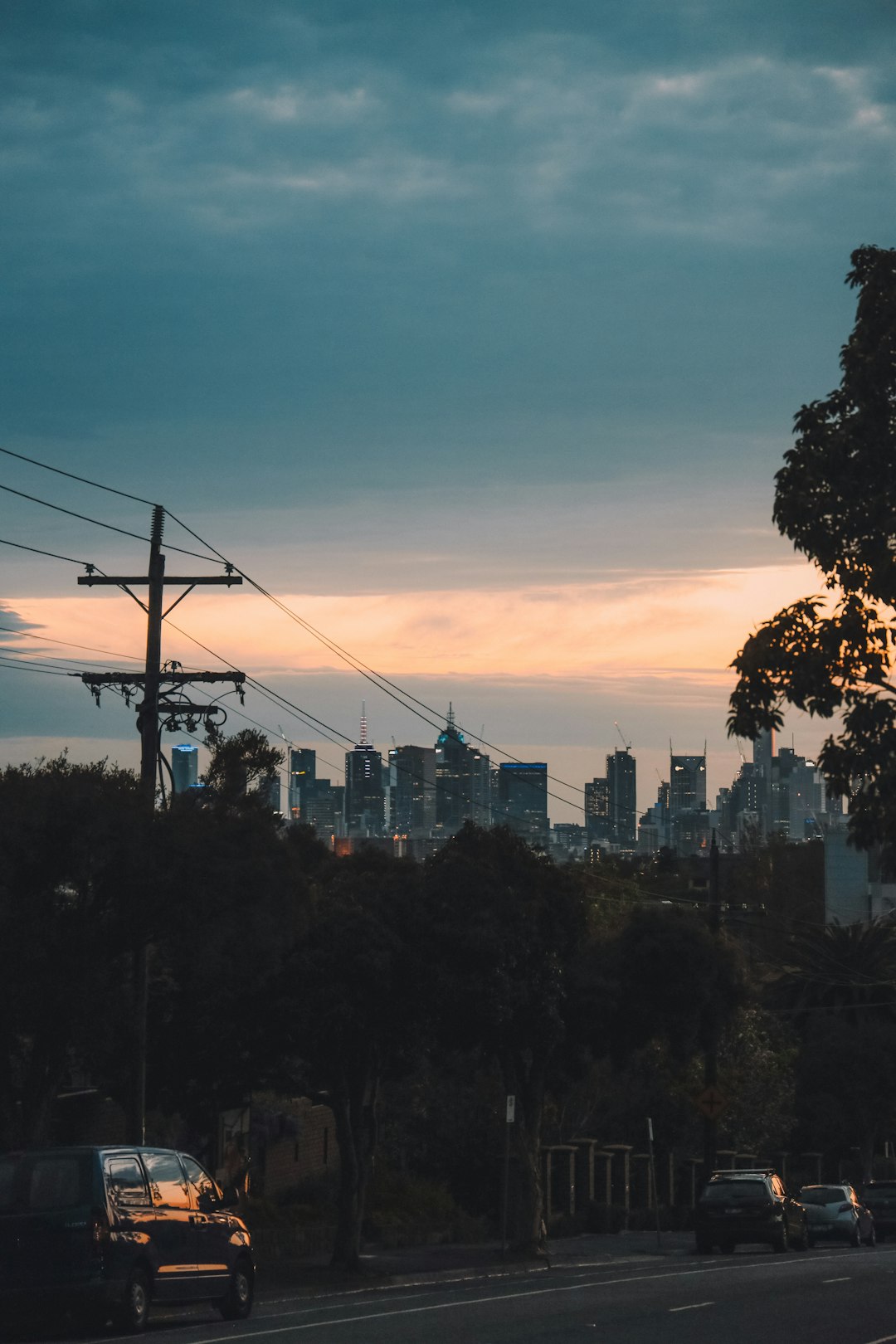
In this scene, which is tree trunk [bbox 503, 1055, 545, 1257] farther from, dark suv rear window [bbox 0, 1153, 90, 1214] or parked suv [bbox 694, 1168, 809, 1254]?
dark suv rear window [bbox 0, 1153, 90, 1214]

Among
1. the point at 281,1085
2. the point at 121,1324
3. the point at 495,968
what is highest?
the point at 495,968

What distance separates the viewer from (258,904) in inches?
968

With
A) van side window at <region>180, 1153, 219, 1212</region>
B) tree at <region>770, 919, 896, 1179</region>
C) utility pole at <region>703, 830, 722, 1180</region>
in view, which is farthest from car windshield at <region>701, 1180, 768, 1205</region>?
tree at <region>770, 919, 896, 1179</region>

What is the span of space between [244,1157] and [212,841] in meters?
14.3

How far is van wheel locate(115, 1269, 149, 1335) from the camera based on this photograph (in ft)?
57.3

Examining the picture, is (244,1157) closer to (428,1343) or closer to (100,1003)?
(100,1003)

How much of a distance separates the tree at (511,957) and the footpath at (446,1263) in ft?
4.77

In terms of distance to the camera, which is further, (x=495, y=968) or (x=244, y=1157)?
(x=244, y=1157)

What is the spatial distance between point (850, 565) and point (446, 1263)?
1614 cm

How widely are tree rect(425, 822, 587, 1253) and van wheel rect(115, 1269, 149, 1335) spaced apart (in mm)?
10756

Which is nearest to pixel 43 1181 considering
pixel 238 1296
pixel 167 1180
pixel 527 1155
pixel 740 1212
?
pixel 167 1180

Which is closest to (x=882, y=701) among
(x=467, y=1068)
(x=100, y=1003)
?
(x=100, y=1003)

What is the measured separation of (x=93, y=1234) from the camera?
17.2m

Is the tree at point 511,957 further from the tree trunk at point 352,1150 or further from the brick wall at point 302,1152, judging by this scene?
the brick wall at point 302,1152
